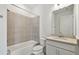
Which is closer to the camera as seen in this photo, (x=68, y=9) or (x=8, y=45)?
(x=8, y=45)

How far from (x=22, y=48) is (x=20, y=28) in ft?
0.97

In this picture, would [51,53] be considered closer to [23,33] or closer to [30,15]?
[23,33]

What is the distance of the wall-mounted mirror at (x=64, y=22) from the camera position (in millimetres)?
1332

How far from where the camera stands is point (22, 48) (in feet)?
4.12

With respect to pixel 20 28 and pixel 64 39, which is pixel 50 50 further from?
→ pixel 20 28

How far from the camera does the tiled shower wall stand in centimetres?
119

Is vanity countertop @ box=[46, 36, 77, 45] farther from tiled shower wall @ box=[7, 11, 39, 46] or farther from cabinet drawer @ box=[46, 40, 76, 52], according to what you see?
tiled shower wall @ box=[7, 11, 39, 46]

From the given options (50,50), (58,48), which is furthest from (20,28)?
(58,48)

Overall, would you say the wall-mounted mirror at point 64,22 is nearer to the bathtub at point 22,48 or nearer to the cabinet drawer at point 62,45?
the cabinet drawer at point 62,45

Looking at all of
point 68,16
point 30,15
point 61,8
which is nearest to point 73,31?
point 68,16

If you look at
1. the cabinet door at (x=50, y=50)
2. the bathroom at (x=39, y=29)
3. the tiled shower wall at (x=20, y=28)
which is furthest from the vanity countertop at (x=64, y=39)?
the tiled shower wall at (x=20, y=28)

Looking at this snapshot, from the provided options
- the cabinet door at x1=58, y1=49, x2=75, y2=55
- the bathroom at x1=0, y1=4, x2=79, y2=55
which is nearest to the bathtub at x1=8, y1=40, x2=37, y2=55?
the bathroom at x1=0, y1=4, x2=79, y2=55

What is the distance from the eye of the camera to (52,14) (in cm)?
131

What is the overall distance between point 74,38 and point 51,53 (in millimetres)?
435
